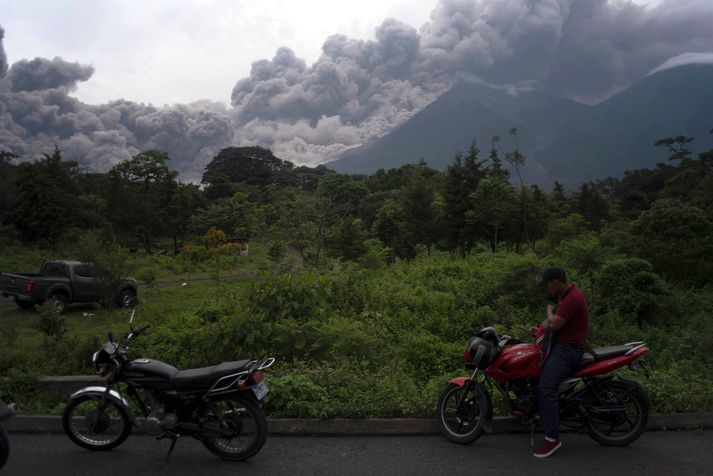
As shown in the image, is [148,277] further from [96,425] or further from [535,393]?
[535,393]

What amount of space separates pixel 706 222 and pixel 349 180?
44.0 meters

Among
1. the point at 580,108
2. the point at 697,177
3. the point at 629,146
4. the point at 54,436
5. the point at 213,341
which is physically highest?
the point at 580,108

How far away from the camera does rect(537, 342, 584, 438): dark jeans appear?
14.7 ft

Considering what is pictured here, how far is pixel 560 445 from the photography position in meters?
4.64

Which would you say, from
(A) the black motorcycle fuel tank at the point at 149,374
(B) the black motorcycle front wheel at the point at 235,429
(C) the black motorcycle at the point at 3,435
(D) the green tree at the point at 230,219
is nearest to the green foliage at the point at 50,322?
(A) the black motorcycle fuel tank at the point at 149,374

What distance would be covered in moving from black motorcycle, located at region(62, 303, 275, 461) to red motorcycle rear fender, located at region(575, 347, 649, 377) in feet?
9.30

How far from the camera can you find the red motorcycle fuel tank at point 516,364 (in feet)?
15.5

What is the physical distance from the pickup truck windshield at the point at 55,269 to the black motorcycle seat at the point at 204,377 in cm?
1464

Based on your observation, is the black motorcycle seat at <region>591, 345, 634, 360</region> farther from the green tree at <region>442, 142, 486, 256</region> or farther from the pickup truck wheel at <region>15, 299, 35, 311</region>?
the green tree at <region>442, 142, 486, 256</region>

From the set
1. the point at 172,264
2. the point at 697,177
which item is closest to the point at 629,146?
the point at 697,177

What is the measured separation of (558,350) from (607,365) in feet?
1.42

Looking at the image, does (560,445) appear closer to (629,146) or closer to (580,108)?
(629,146)

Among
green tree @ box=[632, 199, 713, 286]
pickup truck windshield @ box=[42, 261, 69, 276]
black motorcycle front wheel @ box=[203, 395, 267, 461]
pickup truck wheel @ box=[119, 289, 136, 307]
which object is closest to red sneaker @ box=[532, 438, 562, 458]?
black motorcycle front wheel @ box=[203, 395, 267, 461]

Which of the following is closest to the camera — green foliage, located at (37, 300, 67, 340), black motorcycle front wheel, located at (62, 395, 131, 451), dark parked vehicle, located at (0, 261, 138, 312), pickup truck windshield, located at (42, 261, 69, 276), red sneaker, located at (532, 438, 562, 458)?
red sneaker, located at (532, 438, 562, 458)
